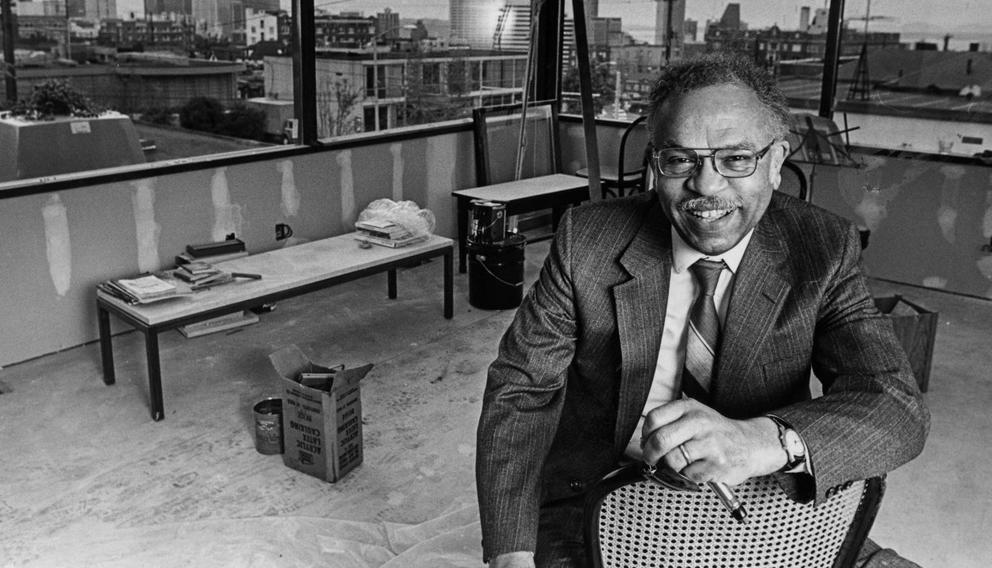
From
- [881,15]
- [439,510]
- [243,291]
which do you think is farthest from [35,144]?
[881,15]

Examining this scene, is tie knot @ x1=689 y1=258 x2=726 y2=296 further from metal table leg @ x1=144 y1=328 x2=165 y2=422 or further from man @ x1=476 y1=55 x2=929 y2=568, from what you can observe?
metal table leg @ x1=144 y1=328 x2=165 y2=422

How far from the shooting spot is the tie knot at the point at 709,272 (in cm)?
160

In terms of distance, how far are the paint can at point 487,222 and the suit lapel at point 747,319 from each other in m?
3.58

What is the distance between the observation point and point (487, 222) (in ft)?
16.9

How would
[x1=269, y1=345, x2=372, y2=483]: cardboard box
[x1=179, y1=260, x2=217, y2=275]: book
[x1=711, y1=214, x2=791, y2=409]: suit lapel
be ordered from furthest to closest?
[x1=179, y1=260, x2=217, y2=275]: book
[x1=269, y1=345, x2=372, y2=483]: cardboard box
[x1=711, y1=214, x2=791, y2=409]: suit lapel

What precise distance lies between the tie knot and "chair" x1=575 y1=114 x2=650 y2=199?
182 inches

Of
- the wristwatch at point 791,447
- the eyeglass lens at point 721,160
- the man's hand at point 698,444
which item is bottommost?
the wristwatch at point 791,447

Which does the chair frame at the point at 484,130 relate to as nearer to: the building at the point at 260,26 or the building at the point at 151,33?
the building at the point at 260,26

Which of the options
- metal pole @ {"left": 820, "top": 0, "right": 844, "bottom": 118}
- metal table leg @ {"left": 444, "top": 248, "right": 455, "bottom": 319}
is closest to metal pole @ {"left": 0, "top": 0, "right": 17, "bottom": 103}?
metal table leg @ {"left": 444, "top": 248, "right": 455, "bottom": 319}

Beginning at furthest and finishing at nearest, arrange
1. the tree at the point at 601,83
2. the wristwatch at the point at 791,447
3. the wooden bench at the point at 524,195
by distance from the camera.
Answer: the tree at the point at 601,83
the wooden bench at the point at 524,195
the wristwatch at the point at 791,447

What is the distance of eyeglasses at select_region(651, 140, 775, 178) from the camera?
1.45 metres

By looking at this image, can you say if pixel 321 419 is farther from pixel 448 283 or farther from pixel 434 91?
pixel 434 91

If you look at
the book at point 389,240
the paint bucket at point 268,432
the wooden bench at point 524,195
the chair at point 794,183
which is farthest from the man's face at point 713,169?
the wooden bench at point 524,195

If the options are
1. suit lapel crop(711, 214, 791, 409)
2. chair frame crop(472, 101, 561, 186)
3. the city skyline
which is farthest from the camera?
chair frame crop(472, 101, 561, 186)
